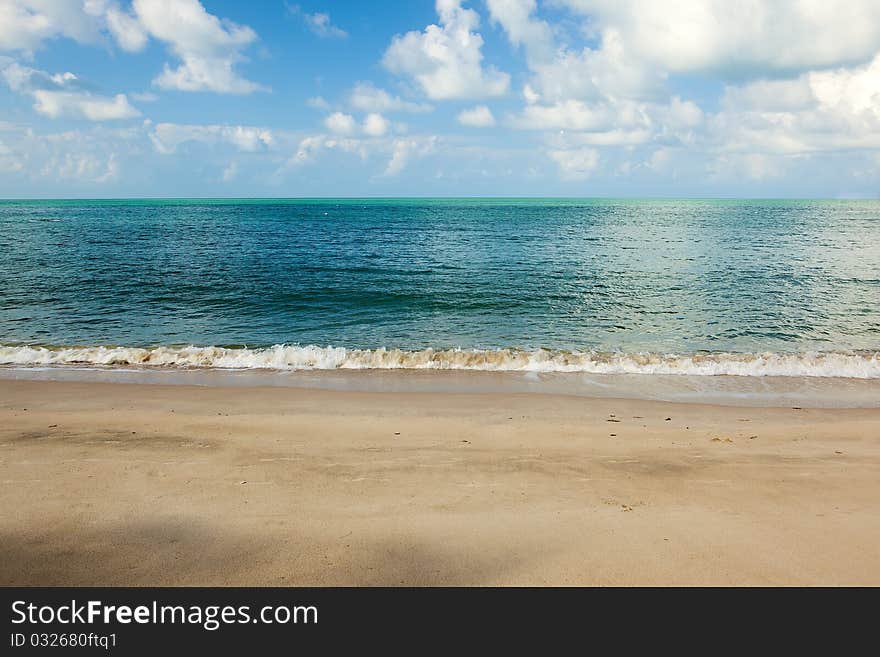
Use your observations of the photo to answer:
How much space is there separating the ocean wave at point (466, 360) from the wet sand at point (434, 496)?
3698mm

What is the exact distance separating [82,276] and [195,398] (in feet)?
76.0

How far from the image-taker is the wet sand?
166 inches

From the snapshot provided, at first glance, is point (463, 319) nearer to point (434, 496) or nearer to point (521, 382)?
point (521, 382)

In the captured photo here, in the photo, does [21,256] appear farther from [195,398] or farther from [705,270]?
A: [705,270]

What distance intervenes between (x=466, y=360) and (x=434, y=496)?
339 inches

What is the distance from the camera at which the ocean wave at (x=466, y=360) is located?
13.7m

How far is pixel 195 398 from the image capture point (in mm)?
10906
